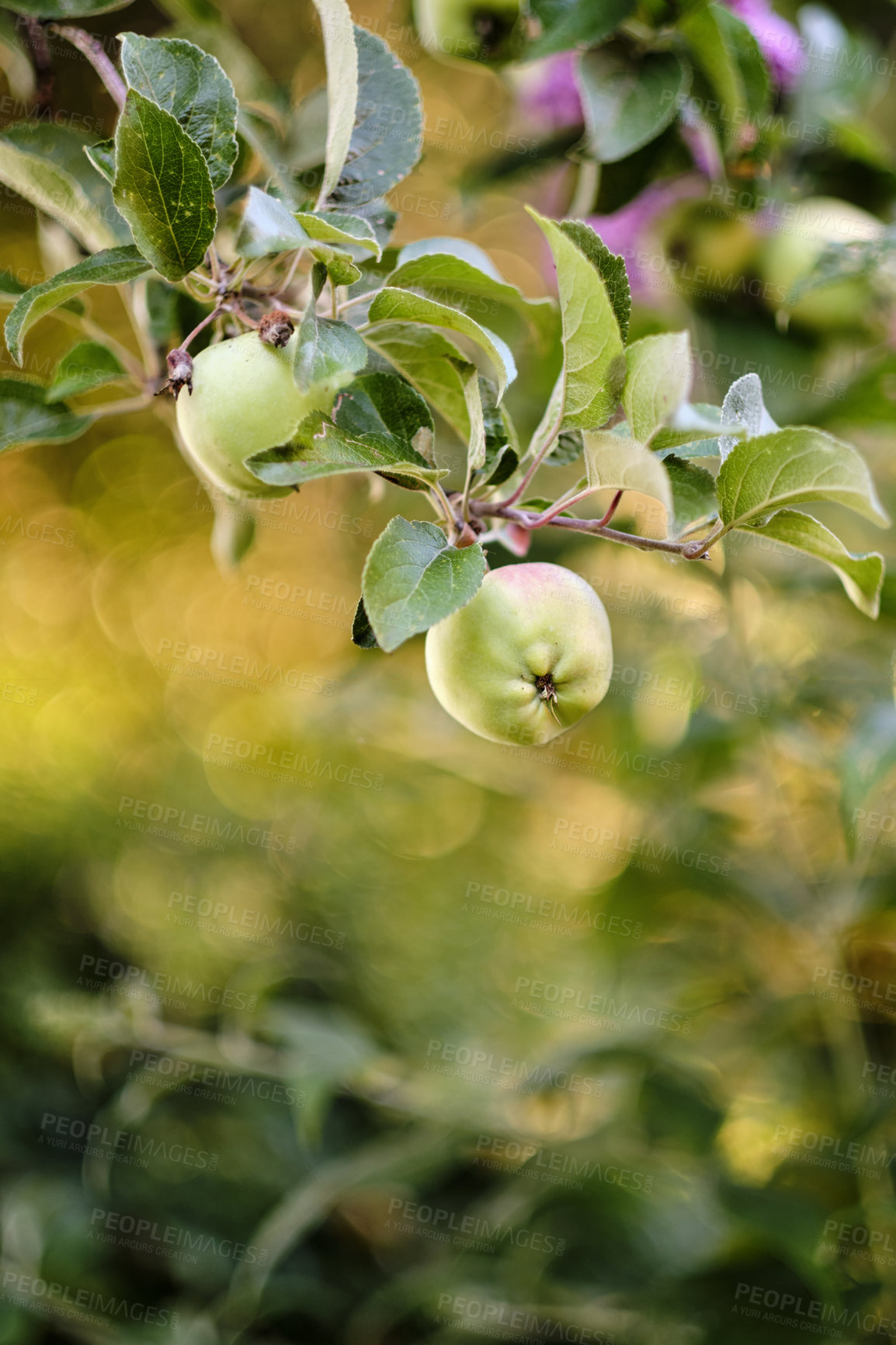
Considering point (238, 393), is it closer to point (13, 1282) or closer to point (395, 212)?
point (395, 212)

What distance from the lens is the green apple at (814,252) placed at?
653 mm

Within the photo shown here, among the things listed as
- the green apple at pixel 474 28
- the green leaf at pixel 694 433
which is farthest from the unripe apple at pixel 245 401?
the green apple at pixel 474 28

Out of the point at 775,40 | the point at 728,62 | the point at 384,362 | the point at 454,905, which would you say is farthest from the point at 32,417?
the point at 454,905

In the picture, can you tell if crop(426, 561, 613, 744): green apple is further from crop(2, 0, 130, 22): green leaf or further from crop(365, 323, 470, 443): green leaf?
crop(2, 0, 130, 22): green leaf

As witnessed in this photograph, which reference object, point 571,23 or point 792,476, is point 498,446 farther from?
point 571,23

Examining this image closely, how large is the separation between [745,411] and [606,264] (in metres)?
0.06

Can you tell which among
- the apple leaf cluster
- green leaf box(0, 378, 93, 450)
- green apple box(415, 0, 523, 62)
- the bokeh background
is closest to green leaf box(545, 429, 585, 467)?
the apple leaf cluster

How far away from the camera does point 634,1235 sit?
0.78m

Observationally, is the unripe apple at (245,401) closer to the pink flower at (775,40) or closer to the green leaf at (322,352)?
the green leaf at (322,352)

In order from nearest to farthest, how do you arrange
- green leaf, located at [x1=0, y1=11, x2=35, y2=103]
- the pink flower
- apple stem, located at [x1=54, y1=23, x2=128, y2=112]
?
apple stem, located at [x1=54, y1=23, x2=128, y2=112] → green leaf, located at [x1=0, y1=11, x2=35, y2=103] → the pink flower

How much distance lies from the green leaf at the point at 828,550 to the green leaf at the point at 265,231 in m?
0.16

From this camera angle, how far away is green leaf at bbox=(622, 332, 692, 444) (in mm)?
275

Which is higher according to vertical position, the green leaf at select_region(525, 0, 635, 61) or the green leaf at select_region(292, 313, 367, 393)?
the green leaf at select_region(525, 0, 635, 61)

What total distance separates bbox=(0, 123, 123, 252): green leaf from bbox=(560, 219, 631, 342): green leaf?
201 mm
